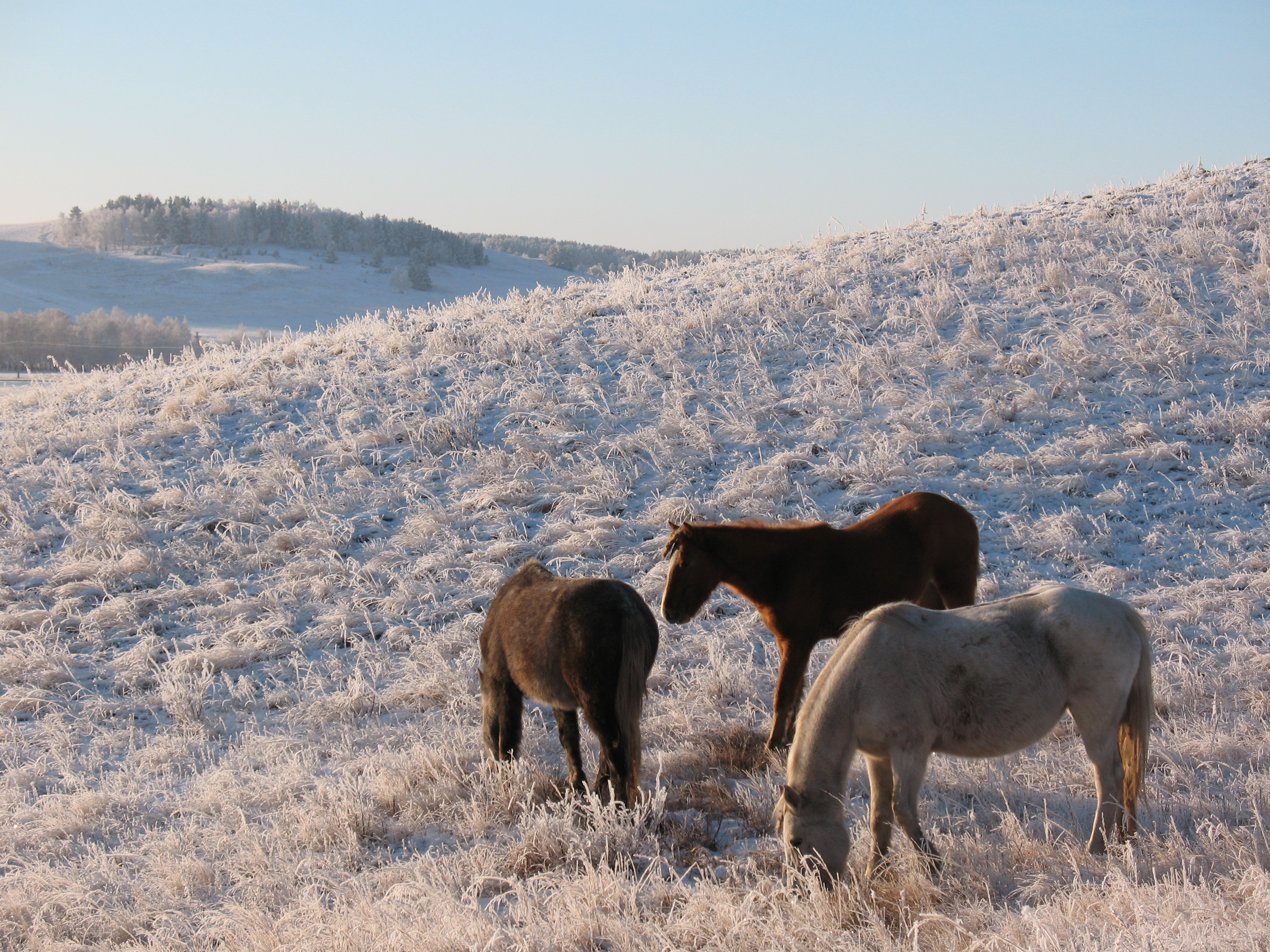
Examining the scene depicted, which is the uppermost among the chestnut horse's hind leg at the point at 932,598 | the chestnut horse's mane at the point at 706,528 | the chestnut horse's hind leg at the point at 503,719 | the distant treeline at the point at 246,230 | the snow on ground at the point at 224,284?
the distant treeline at the point at 246,230

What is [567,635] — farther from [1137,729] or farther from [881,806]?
[1137,729]

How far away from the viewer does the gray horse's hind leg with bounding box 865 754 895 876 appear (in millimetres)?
3713

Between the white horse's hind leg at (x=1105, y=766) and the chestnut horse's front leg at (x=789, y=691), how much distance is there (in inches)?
73.2

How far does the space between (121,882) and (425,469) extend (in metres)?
6.73

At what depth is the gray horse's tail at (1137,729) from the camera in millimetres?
3836

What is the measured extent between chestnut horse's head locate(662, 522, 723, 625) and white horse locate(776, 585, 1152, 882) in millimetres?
1598

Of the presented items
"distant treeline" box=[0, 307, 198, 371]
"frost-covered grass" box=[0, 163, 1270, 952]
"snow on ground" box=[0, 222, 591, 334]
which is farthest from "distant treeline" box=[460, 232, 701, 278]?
"frost-covered grass" box=[0, 163, 1270, 952]

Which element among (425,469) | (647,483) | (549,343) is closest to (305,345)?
(549,343)

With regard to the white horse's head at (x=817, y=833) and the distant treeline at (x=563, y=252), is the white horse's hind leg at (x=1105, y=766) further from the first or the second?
the distant treeline at (x=563, y=252)

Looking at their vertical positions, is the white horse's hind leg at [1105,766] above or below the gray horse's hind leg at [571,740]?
above

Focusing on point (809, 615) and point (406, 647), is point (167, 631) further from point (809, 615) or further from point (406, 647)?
point (809, 615)

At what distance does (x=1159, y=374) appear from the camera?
10.3m

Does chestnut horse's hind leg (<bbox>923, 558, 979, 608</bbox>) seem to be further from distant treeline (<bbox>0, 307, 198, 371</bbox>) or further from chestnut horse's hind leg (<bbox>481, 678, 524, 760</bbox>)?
distant treeline (<bbox>0, 307, 198, 371</bbox>)

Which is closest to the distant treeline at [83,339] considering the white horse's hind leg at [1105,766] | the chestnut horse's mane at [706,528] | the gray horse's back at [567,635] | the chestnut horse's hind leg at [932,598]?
the gray horse's back at [567,635]
